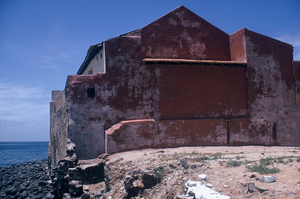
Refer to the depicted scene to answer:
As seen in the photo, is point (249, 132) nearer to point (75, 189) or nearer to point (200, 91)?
point (200, 91)

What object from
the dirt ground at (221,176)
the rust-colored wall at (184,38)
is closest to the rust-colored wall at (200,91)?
the rust-colored wall at (184,38)

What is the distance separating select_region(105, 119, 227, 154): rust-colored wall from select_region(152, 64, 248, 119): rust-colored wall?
0.47m

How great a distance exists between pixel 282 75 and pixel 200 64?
5.41 metres

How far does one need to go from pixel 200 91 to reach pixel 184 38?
3293mm

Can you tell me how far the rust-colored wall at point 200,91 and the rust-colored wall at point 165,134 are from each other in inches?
18.5

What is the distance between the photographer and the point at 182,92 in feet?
50.0

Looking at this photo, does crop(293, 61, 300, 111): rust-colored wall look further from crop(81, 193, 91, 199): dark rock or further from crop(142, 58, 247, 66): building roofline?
crop(81, 193, 91, 199): dark rock

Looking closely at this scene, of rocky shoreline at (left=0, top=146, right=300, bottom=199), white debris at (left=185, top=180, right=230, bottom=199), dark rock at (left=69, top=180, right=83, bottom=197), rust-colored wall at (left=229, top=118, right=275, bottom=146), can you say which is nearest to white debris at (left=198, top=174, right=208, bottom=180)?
rocky shoreline at (left=0, top=146, right=300, bottom=199)

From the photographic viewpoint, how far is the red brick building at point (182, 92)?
46.6 feet

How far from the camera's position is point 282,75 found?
672 inches

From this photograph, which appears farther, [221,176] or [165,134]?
[165,134]

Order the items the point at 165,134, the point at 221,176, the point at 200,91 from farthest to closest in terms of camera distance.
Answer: the point at 200,91 < the point at 165,134 < the point at 221,176

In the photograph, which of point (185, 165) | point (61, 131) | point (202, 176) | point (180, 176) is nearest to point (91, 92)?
point (61, 131)

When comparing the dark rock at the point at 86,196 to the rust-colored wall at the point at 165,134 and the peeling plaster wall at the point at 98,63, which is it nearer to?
the rust-colored wall at the point at 165,134
